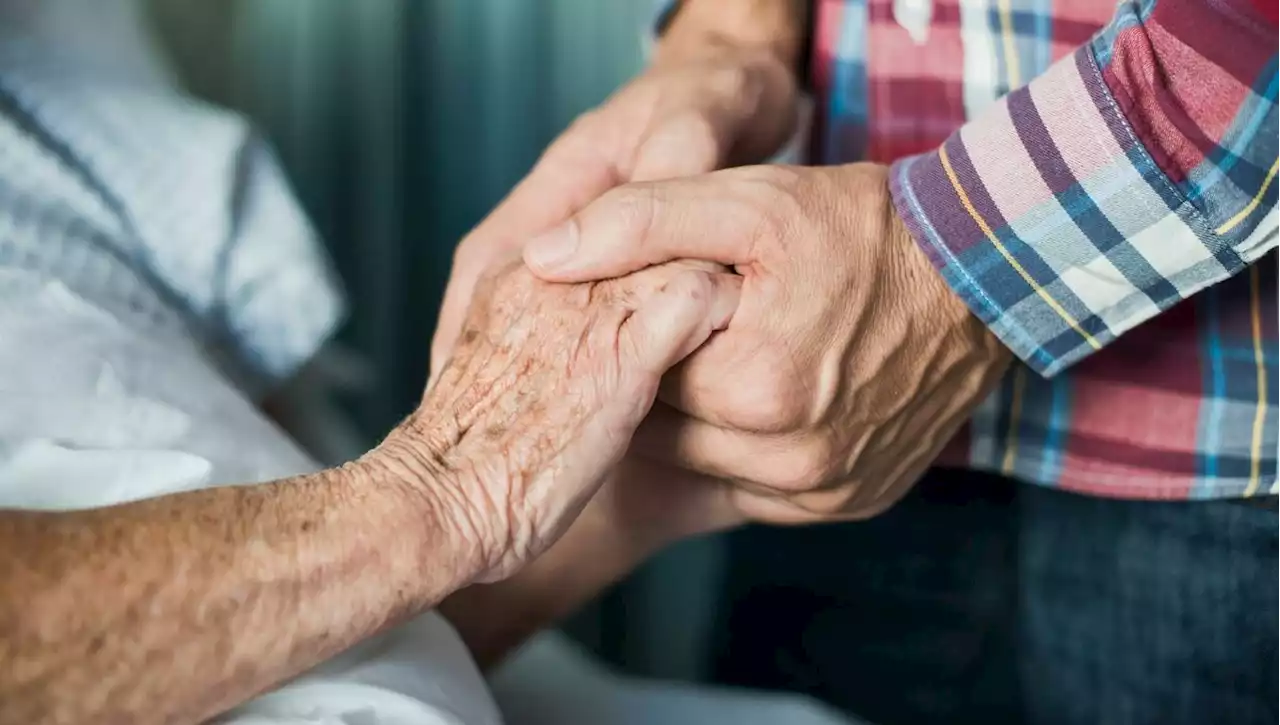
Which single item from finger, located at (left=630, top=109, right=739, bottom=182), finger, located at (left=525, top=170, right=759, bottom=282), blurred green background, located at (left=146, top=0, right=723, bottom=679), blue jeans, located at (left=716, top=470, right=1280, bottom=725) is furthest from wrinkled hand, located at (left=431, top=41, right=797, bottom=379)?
blurred green background, located at (left=146, top=0, right=723, bottom=679)

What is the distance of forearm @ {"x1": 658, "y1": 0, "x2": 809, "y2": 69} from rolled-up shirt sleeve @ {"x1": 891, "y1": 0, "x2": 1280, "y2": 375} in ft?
0.97

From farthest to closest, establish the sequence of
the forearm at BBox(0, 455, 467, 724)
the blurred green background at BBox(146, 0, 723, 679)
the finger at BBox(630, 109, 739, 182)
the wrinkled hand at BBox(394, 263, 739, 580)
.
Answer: the blurred green background at BBox(146, 0, 723, 679), the finger at BBox(630, 109, 739, 182), the wrinkled hand at BBox(394, 263, 739, 580), the forearm at BBox(0, 455, 467, 724)

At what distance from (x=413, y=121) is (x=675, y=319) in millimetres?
998

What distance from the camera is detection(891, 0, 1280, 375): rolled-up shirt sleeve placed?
0.61 m

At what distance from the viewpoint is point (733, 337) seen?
0.63 metres

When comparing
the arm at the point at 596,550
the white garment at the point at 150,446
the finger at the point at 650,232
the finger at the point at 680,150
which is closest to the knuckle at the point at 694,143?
the finger at the point at 680,150

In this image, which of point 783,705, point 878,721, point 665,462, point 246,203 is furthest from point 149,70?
point 878,721

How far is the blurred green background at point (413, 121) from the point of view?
145 cm

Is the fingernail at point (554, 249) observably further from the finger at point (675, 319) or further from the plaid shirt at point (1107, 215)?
the plaid shirt at point (1107, 215)

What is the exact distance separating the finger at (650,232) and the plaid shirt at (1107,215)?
11 centimetres

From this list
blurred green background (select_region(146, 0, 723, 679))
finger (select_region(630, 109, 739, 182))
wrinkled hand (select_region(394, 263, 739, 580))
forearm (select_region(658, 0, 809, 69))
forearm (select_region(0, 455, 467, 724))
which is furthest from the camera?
blurred green background (select_region(146, 0, 723, 679))

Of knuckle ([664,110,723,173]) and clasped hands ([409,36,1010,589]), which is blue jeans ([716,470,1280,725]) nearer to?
clasped hands ([409,36,1010,589])

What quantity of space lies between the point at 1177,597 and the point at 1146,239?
1.03 feet

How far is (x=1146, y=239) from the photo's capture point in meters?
0.64
